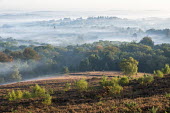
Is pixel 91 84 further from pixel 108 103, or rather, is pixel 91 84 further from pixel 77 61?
pixel 77 61

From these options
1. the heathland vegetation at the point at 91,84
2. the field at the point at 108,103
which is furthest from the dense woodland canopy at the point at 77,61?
the field at the point at 108,103

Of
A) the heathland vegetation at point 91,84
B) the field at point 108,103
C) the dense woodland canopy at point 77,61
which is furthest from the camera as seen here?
the dense woodland canopy at point 77,61

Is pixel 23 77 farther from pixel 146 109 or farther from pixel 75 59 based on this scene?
pixel 146 109

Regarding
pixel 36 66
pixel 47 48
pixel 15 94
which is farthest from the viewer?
pixel 47 48

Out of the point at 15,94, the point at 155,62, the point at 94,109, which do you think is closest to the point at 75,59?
the point at 155,62

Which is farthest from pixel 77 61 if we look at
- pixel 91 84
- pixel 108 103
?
pixel 108 103

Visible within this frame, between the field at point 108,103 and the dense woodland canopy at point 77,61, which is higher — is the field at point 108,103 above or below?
above

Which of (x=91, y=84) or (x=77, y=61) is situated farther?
(x=77, y=61)

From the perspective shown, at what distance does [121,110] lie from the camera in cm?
952

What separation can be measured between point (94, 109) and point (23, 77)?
158 ft

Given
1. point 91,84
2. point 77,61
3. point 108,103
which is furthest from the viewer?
point 77,61

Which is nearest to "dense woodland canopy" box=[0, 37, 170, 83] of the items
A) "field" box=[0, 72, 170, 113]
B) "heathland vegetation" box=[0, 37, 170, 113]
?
"heathland vegetation" box=[0, 37, 170, 113]

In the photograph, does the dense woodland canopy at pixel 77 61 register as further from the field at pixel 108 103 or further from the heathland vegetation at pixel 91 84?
the field at pixel 108 103

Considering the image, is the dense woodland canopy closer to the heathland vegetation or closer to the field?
the heathland vegetation
